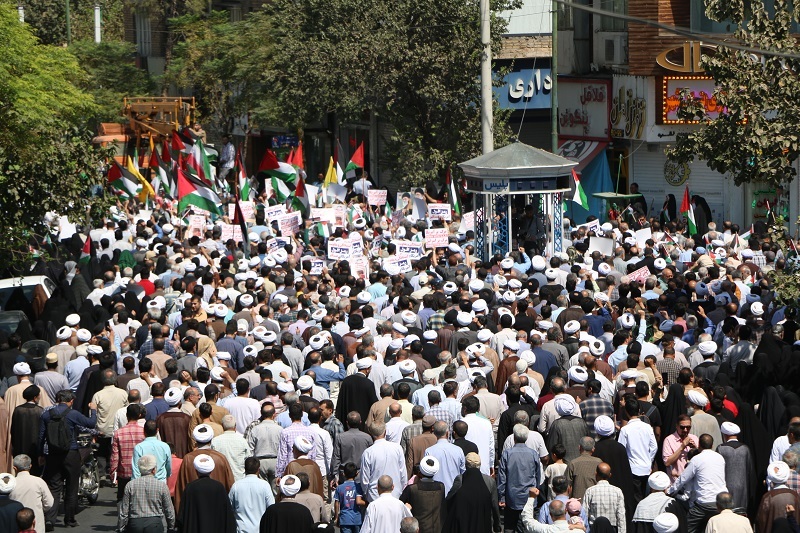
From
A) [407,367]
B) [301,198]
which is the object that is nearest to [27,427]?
[407,367]

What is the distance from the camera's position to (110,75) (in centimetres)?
4950

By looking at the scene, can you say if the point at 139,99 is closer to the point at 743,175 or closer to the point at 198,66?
the point at 198,66

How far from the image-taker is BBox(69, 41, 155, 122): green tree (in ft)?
158

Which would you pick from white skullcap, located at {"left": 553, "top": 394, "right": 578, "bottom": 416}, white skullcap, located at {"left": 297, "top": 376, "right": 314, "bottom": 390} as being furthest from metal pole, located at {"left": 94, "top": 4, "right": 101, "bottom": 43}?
white skullcap, located at {"left": 553, "top": 394, "right": 578, "bottom": 416}

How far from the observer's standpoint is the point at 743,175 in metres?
20.2

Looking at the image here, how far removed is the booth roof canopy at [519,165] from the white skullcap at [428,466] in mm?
12486

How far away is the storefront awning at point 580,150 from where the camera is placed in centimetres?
3503

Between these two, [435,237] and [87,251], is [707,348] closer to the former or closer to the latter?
[435,237]

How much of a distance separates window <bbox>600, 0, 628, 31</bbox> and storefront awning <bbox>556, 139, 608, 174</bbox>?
2.90m

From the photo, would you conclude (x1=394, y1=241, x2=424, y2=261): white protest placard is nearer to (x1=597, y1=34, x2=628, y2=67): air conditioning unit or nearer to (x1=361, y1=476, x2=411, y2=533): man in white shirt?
(x1=361, y1=476, x2=411, y2=533): man in white shirt

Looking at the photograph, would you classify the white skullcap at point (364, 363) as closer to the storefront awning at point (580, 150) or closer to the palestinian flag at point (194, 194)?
the palestinian flag at point (194, 194)

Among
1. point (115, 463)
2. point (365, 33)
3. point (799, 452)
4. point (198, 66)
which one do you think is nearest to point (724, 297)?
point (799, 452)

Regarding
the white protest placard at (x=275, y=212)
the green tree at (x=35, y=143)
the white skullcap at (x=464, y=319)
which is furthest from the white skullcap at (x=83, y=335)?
the white protest placard at (x=275, y=212)

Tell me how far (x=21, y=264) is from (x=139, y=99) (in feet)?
90.4
